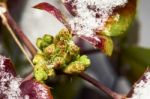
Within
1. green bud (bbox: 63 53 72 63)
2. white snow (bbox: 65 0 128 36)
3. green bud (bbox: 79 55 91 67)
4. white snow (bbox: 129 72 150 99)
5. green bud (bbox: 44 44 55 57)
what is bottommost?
white snow (bbox: 129 72 150 99)

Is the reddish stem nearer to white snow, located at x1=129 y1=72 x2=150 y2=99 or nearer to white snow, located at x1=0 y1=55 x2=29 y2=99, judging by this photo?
white snow, located at x1=0 y1=55 x2=29 y2=99

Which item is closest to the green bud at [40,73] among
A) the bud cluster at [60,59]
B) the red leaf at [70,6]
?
the bud cluster at [60,59]

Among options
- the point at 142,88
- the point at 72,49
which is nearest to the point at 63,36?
the point at 72,49

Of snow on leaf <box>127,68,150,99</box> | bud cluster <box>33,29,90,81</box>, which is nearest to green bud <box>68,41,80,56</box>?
bud cluster <box>33,29,90,81</box>

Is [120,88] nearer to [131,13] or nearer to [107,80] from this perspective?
[107,80]

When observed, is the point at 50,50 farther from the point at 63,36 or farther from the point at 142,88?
the point at 142,88

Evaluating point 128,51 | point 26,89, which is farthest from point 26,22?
point 26,89
